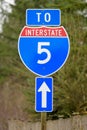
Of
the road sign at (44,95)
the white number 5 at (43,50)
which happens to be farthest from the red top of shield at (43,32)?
the road sign at (44,95)

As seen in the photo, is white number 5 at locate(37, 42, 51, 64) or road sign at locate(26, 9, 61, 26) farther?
road sign at locate(26, 9, 61, 26)

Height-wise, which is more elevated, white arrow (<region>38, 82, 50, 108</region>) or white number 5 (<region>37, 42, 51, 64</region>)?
white number 5 (<region>37, 42, 51, 64</region>)

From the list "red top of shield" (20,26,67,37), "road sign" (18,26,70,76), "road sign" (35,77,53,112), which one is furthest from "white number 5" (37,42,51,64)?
"road sign" (35,77,53,112)

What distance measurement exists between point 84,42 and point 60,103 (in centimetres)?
234

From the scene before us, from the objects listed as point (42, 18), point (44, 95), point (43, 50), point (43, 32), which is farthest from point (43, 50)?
point (44, 95)

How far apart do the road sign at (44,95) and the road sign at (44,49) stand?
110 mm

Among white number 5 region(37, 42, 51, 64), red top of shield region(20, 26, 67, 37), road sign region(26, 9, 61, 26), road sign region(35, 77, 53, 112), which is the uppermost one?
road sign region(26, 9, 61, 26)

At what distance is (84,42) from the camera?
18250mm

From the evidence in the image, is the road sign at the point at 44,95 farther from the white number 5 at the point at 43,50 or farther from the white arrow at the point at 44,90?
the white number 5 at the point at 43,50

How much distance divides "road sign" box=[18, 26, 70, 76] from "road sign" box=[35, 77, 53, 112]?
4.3 inches

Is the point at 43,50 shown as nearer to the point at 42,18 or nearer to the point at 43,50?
the point at 43,50

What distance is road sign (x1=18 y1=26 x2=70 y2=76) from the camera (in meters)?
6.97

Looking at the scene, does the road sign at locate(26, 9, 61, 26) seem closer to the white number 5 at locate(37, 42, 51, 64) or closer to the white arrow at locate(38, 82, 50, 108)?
the white number 5 at locate(37, 42, 51, 64)

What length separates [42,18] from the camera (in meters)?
7.08
